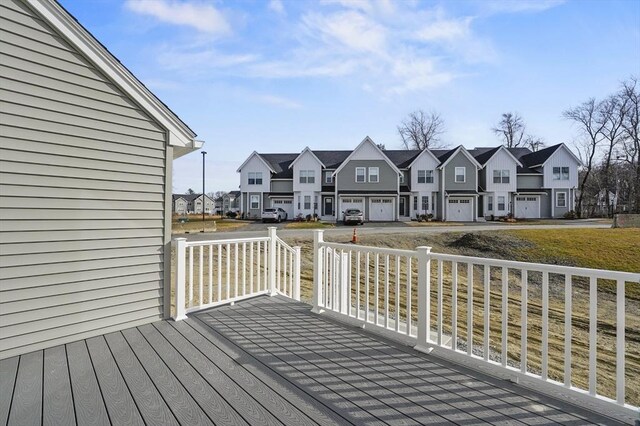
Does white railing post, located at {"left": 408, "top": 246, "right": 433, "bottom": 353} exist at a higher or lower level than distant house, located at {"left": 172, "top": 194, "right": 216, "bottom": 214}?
lower

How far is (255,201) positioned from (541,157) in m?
24.2

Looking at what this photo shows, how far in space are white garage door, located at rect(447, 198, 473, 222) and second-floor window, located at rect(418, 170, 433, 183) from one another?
7.42 ft

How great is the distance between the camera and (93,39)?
348cm

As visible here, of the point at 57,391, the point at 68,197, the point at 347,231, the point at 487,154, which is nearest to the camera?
the point at 57,391

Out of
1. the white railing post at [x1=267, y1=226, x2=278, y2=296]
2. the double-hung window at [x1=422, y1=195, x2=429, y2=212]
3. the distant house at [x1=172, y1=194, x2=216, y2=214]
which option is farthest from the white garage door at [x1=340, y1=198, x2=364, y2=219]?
the distant house at [x1=172, y1=194, x2=216, y2=214]

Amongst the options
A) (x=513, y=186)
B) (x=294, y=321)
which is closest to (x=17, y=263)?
(x=294, y=321)

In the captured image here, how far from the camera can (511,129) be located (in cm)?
4134

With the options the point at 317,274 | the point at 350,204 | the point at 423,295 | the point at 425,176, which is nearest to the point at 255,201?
the point at 350,204

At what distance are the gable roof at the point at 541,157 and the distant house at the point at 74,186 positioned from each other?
103 feet

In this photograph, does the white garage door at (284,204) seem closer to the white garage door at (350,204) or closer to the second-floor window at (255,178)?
the second-floor window at (255,178)

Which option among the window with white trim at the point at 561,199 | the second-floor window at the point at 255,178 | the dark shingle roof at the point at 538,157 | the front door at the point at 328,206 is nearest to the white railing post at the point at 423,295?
the front door at the point at 328,206

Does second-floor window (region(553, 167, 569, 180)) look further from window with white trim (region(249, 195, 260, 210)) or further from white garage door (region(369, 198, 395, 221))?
window with white trim (region(249, 195, 260, 210))

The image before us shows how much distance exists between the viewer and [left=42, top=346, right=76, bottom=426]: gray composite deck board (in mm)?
2107

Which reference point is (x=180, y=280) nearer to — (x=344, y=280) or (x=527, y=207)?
(x=344, y=280)
